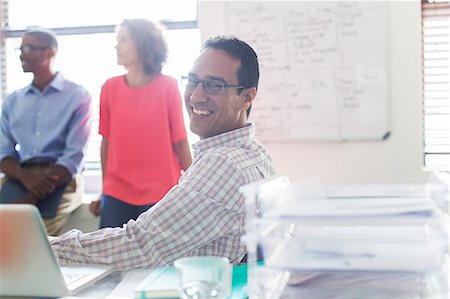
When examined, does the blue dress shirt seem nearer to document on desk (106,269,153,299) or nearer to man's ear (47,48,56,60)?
man's ear (47,48,56,60)

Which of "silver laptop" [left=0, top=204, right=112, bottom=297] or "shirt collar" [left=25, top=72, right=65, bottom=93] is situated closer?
"silver laptop" [left=0, top=204, right=112, bottom=297]

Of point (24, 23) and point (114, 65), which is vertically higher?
point (24, 23)

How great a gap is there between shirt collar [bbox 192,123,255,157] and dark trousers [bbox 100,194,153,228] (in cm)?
129

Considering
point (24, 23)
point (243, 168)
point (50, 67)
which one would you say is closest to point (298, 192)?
point (243, 168)

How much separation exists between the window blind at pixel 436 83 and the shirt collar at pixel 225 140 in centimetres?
165

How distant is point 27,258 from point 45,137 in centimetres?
212

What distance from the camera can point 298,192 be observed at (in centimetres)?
97

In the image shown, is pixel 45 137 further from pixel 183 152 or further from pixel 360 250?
pixel 360 250

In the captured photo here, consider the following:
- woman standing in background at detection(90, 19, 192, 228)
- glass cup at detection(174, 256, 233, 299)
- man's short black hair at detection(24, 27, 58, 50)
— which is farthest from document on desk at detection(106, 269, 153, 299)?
man's short black hair at detection(24, 27, 58, 50)

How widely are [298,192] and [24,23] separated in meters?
3.02

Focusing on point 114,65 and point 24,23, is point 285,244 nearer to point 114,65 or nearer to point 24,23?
point 114,65

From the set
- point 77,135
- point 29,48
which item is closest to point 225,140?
point 77,135

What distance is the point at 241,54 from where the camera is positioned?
1.66 meters

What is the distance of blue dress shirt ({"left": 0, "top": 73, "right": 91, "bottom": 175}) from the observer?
10.1 feet
